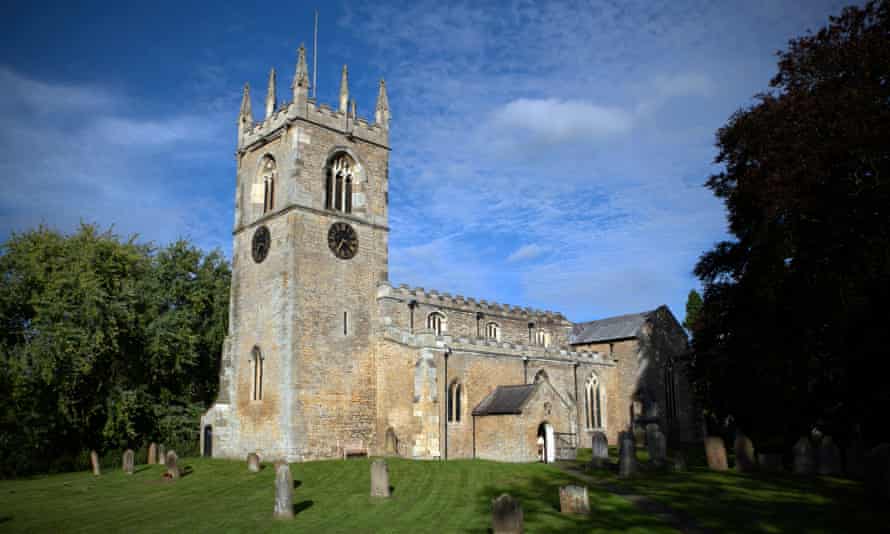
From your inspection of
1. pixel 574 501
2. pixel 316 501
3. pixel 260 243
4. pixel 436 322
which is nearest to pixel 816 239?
pixel 574 501

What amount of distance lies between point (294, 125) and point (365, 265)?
6934mm

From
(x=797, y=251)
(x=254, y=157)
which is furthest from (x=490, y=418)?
(x=254, y=157)

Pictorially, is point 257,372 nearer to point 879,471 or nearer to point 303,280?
point 303,280

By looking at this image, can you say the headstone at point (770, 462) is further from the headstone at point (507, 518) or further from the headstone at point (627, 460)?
the headstone at point (507, 518)

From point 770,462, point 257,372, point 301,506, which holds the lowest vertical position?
point 301,506

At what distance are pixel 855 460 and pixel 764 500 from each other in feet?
22.3

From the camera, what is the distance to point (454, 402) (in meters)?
29.7

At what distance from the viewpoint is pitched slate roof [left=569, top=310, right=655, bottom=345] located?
134 ft

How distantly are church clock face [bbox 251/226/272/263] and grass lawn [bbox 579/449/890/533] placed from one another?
16.7 m

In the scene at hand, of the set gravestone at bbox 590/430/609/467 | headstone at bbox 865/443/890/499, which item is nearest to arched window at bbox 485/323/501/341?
gravestone at bbox 590/430/609/467

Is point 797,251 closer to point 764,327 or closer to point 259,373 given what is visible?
point 764,327

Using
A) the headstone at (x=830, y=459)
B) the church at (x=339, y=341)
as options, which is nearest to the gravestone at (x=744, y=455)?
the headstone at (x=830, y=459)

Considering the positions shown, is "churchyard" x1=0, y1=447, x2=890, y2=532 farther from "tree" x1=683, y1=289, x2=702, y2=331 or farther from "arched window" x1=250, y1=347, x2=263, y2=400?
"tree" x1=683, y1=289, x2=702, y2=331

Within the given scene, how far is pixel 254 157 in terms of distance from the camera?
3225cm
